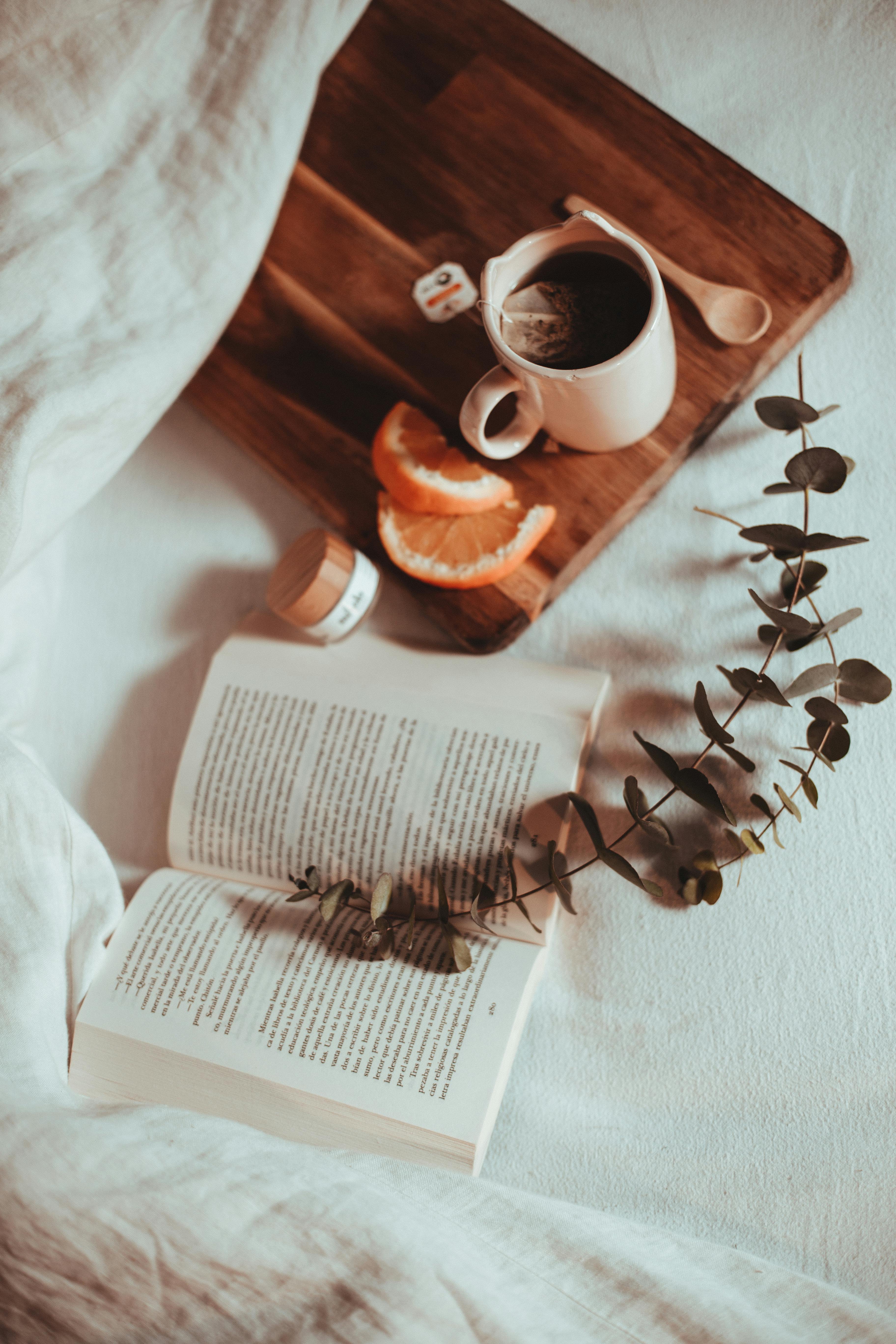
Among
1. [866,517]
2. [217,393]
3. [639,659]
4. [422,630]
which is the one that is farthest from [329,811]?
[866,517]

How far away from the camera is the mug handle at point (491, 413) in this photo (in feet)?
2.01

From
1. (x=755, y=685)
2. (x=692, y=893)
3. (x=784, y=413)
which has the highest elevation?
(x=784, y=413)

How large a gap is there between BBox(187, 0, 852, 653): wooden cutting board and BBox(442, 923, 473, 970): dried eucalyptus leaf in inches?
9.1

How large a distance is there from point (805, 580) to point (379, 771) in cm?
38

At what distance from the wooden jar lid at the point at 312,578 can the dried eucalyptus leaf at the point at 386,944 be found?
0.85 feet

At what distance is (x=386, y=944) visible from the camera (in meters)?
0.68

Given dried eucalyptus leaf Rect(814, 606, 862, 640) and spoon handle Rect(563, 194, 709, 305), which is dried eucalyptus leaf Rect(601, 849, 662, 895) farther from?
spoon handle Rect(563, 194, 709, 305)

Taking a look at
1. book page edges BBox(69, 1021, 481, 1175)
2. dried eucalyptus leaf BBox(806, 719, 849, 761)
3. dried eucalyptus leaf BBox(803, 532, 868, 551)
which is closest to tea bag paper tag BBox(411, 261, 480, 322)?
dried eucalyptus leaf BBox(803, 532, 868, 551)

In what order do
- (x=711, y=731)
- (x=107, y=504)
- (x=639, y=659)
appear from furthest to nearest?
(x=107, y=504) → (x=639, y=659) → (x=711, y=731)

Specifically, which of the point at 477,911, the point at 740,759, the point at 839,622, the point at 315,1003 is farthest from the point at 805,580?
the point at 315,1003

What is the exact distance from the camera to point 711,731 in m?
0.66

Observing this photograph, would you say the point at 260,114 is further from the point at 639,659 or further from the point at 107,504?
the point at 639,659

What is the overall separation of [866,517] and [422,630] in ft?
1.26

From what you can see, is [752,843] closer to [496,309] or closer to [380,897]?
[380,897]
